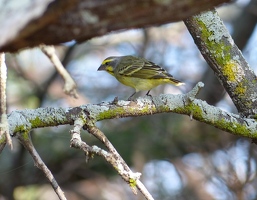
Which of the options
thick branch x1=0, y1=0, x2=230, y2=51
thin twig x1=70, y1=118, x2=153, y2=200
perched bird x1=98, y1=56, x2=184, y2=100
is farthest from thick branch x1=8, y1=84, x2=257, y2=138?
perched bird x1=98, y1=56, x2=184, y2=100

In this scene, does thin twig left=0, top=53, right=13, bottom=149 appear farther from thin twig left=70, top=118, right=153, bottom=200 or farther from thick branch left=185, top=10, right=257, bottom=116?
thick branch left=185, top=10, right=257, bottom=116

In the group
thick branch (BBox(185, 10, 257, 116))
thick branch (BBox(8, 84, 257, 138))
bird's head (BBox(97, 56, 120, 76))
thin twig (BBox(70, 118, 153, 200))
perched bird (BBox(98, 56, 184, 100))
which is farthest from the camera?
bird's head (BBox(97, 56, 120, 76))

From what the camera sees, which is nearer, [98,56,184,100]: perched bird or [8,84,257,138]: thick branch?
[8,84,257,138]: thick branch

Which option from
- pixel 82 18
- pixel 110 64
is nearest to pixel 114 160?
pixel 82 18

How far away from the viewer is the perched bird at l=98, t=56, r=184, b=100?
4938 millimetres

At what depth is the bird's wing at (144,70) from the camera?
4945 mm

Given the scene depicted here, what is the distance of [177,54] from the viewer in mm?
7926

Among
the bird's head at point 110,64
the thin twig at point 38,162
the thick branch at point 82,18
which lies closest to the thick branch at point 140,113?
the thin twig at point 38,162

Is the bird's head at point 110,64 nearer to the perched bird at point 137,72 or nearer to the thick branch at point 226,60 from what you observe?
the perched bird at point 137,72

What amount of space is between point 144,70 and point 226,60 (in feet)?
6.60

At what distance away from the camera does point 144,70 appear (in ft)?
16.7

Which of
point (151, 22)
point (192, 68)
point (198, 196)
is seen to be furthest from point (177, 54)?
point (151, 22)

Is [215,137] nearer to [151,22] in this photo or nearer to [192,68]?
[192,68]

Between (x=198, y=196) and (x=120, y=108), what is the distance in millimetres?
4126
